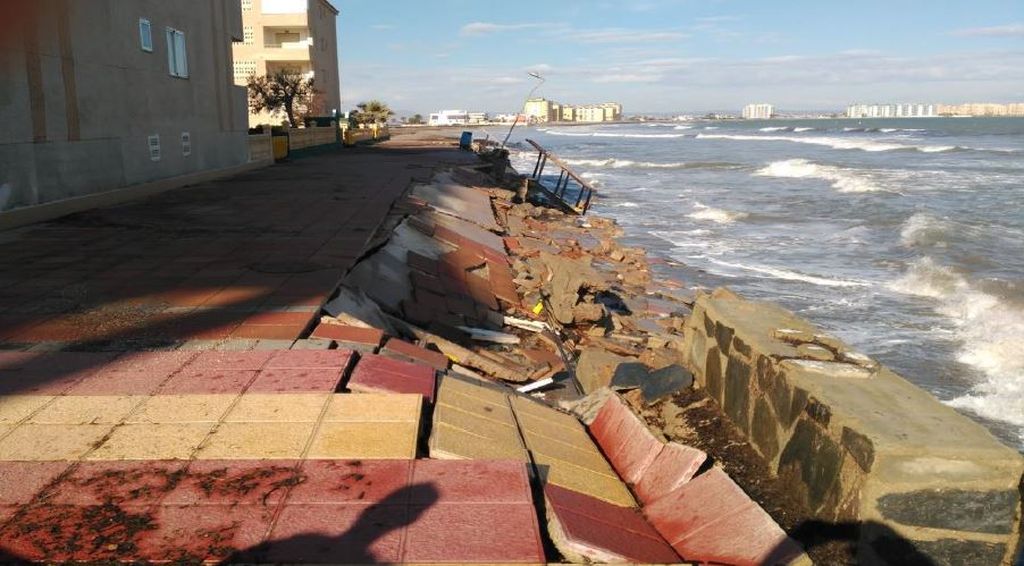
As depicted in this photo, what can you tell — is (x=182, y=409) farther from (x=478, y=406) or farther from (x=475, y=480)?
(x=475, y=480)

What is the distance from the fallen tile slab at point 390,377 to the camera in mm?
4699

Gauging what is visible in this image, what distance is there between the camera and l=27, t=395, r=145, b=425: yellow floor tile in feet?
13.4

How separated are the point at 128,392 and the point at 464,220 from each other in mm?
11261

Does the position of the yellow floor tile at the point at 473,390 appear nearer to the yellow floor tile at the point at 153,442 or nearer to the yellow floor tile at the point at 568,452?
the yellow floor tile at the point at 568,452

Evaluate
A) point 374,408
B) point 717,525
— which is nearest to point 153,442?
point 374,408

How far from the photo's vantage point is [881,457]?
10.6 ft

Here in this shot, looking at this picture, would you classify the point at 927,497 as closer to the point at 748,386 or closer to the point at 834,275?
the point at 748,386

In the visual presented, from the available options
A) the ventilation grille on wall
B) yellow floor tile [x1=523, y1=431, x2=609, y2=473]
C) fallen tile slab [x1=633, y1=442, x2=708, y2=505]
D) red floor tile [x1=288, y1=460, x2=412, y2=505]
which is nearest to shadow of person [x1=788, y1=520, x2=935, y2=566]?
fallen tile slab [x1=633, y1=442, x2=708, y2=505]

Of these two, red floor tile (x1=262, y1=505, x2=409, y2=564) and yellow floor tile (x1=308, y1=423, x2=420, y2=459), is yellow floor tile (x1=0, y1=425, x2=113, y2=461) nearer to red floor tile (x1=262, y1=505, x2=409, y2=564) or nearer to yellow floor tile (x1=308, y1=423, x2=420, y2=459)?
yellow floor tile (x1=308, y1=423, x2=420, y2=459)

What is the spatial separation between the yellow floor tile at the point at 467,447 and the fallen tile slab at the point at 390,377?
588mm

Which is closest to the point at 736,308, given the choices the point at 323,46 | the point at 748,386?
the point at 748,386

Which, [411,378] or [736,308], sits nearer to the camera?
[411,378]

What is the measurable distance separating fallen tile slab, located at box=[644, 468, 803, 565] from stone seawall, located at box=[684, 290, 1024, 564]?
41 centimetres

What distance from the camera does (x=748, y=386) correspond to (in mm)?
4625
